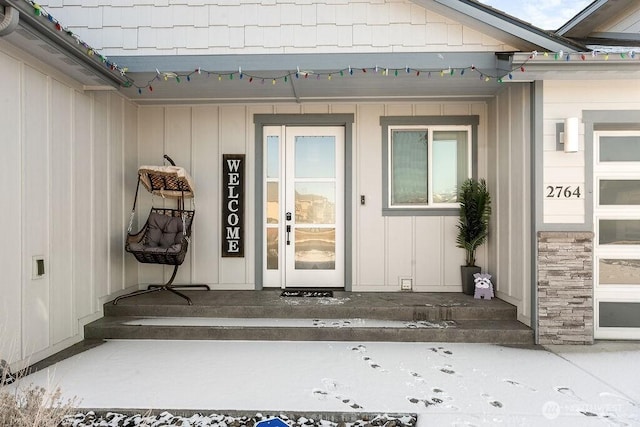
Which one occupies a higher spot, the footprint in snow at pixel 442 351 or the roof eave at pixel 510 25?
the roof eave at pixel 510 25

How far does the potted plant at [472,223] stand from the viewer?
4.86m

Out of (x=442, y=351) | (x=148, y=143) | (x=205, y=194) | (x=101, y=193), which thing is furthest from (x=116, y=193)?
(x=442, y=351)

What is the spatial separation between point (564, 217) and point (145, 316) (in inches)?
174

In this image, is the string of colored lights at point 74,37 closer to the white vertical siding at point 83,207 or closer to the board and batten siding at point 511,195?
the white vertical siding at point 83,207

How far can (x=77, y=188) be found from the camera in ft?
13.2

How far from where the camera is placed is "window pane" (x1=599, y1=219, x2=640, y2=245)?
13.3ft

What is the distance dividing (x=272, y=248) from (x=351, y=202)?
3.95 feet

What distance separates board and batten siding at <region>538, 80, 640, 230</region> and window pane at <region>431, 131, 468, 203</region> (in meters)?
1.35

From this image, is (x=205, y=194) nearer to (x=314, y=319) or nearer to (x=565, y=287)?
(x=314, y=319)

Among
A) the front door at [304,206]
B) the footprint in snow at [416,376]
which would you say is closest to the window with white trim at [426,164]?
the front door at [304,206]

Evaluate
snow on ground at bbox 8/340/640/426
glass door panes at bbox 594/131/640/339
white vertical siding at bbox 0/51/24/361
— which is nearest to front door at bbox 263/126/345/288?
snow on ground at bbox 8/340/640/426

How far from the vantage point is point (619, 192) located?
4.05m

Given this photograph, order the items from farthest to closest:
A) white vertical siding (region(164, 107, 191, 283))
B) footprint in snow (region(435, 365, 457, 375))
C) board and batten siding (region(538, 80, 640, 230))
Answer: white vertical siding (region(164, 107, 191, 283))
board and batten siding (region(538, 80, 640, 230))
footprint in snow (region(435, 365, 457, 375))

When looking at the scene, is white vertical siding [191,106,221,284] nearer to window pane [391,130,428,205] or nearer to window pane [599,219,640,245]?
window pane [391,130,428,205]
